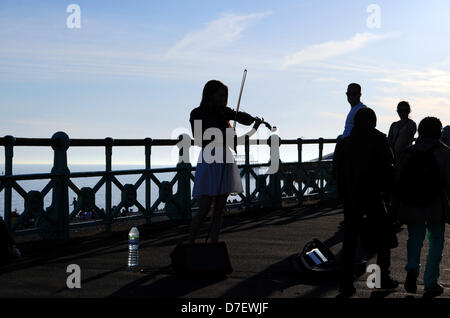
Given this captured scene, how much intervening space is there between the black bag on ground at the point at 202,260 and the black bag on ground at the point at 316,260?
0.78m

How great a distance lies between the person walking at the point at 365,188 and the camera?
7117 mm

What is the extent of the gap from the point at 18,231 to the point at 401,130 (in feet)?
20.3

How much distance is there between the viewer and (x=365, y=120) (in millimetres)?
7172

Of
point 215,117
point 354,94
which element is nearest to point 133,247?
point 215,117

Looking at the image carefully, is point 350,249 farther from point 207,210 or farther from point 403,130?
point 403,130

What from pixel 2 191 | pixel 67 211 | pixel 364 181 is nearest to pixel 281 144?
pixel 67 211

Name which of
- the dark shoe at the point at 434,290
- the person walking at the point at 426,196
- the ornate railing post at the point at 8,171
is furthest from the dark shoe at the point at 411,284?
the ornate railing post at the point at 8,171

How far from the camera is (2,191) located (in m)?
10.7

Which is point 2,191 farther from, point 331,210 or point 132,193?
point 331,210

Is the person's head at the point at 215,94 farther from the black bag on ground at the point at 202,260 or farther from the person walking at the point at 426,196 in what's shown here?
the person walking at the point at 426,196

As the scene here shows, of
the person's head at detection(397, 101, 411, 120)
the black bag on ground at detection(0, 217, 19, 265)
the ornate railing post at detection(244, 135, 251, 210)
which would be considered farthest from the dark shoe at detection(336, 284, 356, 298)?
the ornate railing post at detection(244, 135, 251, 210)

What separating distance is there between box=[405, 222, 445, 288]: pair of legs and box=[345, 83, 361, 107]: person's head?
9.72ft

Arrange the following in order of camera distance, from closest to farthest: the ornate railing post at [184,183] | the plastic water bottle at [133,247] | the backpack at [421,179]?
the backpack at [421,179] → the plastic water bottle at [133,247] → the ornate railing post at [184,183]

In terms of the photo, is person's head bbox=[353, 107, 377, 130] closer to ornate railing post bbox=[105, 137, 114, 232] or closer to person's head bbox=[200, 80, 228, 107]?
person's head bbox=[200, 80, 228, 107]
